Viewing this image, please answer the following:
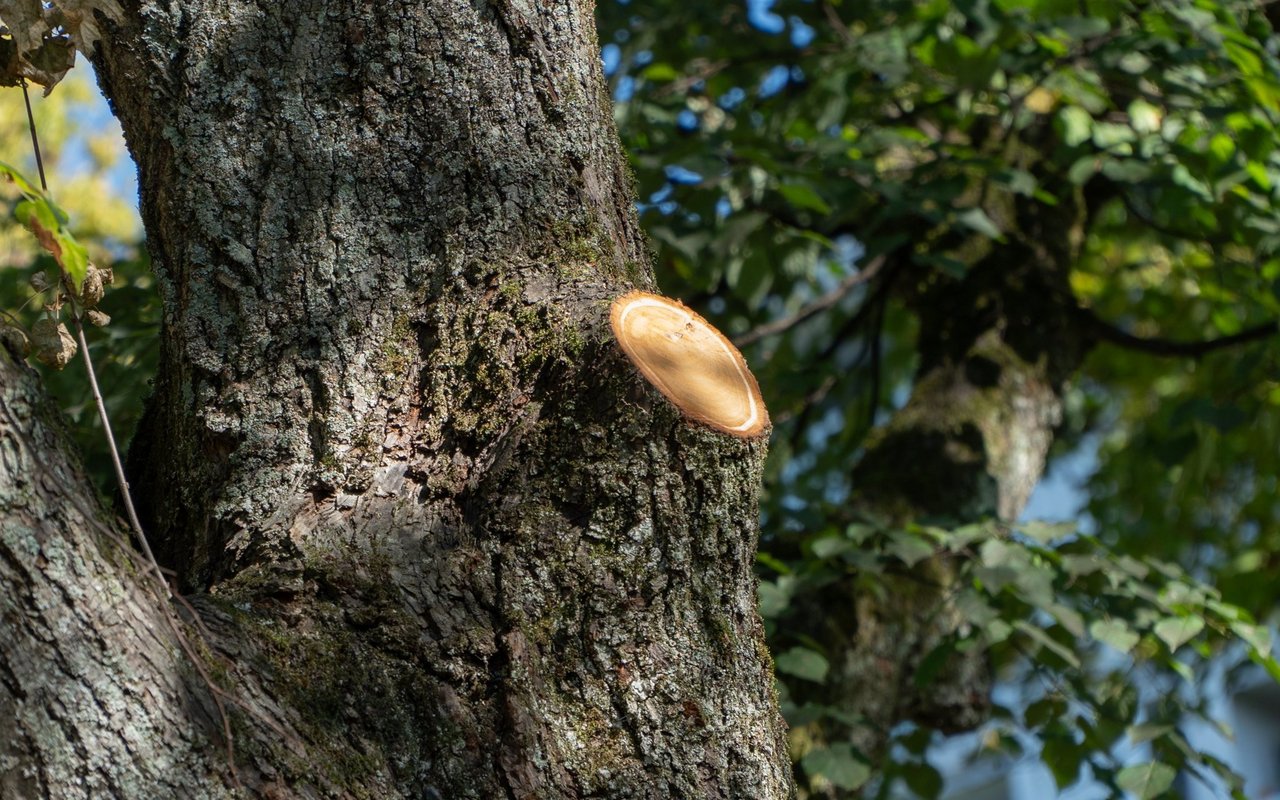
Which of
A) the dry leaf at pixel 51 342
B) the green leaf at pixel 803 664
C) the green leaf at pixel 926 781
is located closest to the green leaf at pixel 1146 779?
the green leaf at pixel 926 781

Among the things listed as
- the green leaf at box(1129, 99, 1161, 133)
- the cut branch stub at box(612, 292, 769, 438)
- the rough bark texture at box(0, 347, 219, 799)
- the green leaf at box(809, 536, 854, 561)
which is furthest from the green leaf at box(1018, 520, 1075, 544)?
the rough bark texture at box(0, 347, 219, 799)

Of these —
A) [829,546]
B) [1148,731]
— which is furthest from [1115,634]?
[829,546]

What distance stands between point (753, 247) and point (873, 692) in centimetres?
126

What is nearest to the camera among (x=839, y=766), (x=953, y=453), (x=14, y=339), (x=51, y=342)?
(x=14, y=339)

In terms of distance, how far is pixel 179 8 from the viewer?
61.6 inches

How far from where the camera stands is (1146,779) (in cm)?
265

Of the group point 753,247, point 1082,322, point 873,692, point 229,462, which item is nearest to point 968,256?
point 1082,322

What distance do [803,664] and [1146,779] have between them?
81 cm

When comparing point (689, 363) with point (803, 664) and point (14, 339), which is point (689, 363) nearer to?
point (14, 339)

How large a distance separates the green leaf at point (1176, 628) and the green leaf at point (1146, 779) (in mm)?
→ 265

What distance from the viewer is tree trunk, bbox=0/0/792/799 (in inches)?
52.7

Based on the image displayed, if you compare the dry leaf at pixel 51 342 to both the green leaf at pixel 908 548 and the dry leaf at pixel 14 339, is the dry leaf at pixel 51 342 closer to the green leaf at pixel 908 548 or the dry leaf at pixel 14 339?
the dry leaf at pixel 14 339

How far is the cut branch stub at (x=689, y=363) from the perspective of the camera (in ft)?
4.75

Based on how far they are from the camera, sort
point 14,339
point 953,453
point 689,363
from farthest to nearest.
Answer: point 953,453, point 689,363, point 14,339
